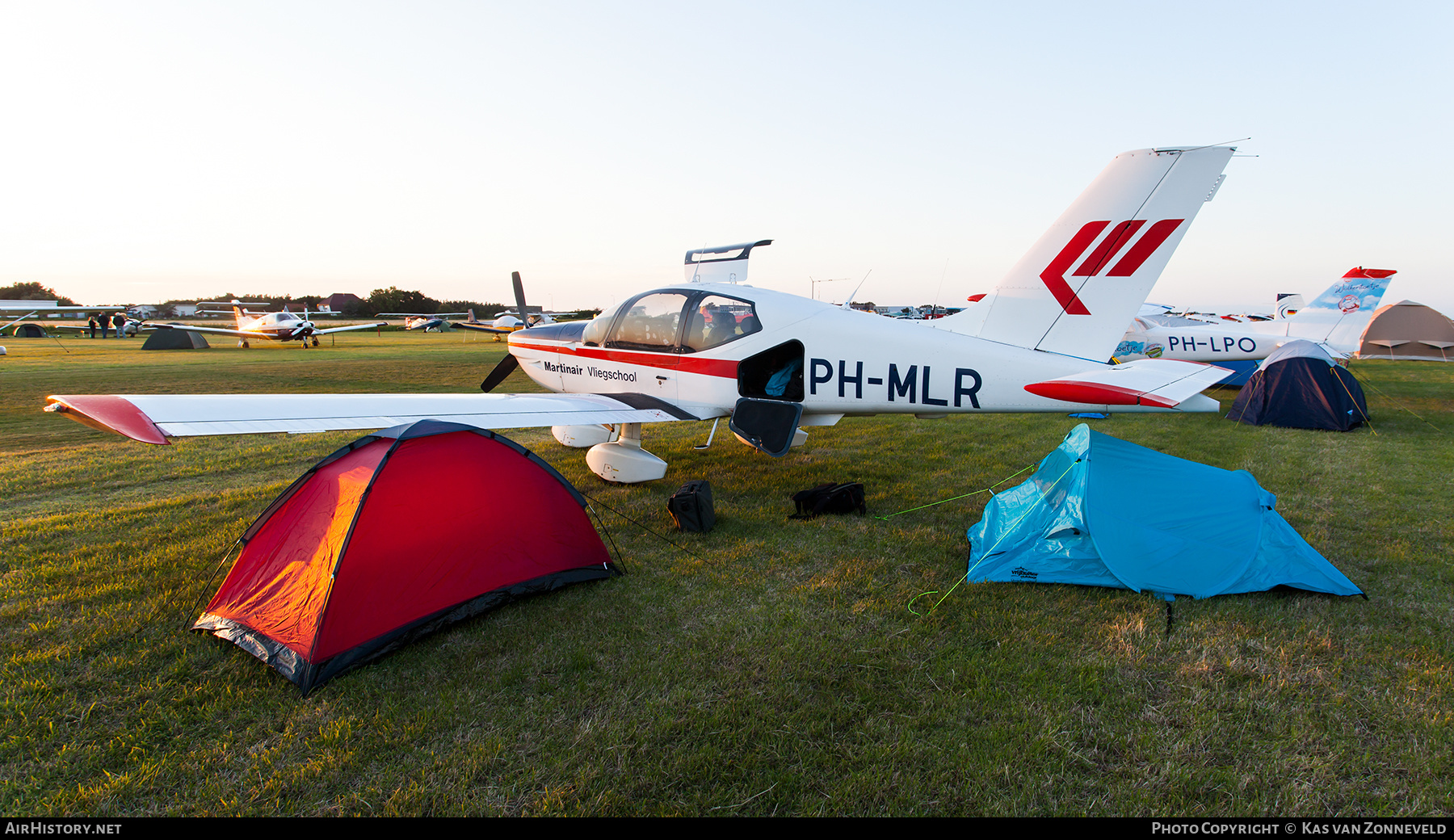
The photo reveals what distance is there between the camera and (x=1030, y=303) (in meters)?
5.64

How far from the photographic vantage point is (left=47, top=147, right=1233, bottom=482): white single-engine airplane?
14.9 ft

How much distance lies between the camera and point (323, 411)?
475 cm

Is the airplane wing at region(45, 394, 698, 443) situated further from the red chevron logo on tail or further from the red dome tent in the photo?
Answer: the red chevron logo on tail

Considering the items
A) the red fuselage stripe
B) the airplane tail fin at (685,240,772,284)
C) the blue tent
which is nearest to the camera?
the blue tent

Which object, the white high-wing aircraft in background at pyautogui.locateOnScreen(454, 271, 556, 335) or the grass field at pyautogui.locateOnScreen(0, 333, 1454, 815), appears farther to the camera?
the white high-wing aircraft in background at pyautogui.locateOnScreen(454, 271, 556, 335)

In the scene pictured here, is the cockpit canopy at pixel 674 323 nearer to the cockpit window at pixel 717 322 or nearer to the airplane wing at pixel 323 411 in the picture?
the cockpit window at pixel 717 322

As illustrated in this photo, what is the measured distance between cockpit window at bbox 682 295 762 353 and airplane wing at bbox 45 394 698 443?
83 cm

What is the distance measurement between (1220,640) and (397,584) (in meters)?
4.96

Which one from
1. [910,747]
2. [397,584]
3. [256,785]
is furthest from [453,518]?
[910,747]

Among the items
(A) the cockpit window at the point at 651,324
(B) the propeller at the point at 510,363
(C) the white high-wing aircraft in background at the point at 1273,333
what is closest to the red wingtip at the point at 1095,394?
(A) the cockpit window at the point at 651,324

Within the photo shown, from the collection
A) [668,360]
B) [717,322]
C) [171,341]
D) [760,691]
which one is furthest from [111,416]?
[171,341]

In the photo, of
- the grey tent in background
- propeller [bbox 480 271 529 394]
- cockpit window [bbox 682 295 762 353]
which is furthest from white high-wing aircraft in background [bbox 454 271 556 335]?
the grey tent in background

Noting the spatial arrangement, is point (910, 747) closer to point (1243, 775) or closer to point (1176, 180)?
point (1243, 775)

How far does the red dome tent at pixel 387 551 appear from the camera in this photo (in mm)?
3373
